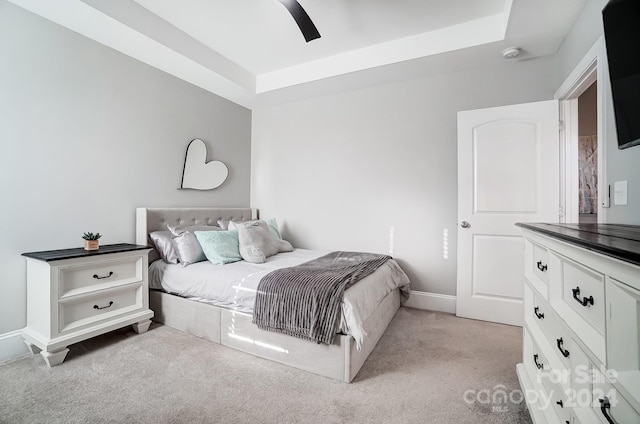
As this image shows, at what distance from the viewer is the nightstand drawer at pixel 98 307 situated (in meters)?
2.05

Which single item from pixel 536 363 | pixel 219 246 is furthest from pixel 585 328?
pixel 219 246

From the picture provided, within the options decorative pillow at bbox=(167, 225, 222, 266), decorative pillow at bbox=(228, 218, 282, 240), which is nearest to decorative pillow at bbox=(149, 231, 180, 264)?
decorative pillow at bbox=(167, 225, 222, 266)

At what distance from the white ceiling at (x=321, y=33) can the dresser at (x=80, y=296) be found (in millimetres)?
1827

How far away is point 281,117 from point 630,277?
394cm

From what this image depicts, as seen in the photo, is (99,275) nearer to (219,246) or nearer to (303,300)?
(219,246)

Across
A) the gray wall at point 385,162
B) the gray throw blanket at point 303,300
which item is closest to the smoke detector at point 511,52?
the gray wall at point 385,162

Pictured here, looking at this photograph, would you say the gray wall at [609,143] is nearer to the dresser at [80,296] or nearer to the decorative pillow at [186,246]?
the decorative pillow at [186,246]

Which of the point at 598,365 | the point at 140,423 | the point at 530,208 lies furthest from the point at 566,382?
the point at 530,208

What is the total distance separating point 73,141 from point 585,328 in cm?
333

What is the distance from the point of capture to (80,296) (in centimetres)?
209

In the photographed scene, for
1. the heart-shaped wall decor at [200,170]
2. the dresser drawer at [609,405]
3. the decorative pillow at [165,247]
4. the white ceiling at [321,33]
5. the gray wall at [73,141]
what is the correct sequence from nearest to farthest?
the dresser drawer at [609,405] < the gray wall at [73,141] < the white ceiling at [321,33] < the decorative pillow at [165,247] < the heart-shaped wall decor at [200,170]

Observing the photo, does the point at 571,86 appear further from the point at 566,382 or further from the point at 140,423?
the point at 140,423

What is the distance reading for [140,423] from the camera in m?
1.48

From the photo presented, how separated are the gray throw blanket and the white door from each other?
1297mm
